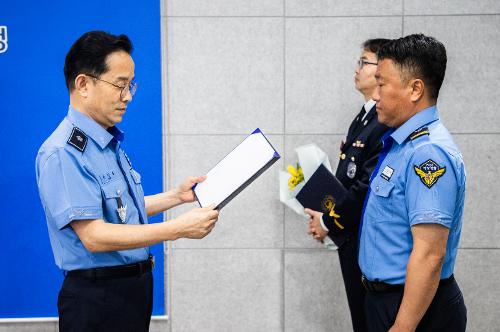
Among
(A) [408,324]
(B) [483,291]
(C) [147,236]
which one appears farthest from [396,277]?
(B) [483,291]

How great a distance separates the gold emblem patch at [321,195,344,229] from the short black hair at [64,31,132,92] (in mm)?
1231

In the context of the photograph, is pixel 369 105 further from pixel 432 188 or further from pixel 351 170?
pixel 432 188

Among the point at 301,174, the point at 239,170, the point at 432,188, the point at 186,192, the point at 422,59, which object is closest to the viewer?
the point at 432,188

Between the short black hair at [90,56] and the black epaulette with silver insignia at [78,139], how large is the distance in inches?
6.7

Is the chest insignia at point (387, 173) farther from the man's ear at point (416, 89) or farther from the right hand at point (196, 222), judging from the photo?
the right hand at point (196, 222)

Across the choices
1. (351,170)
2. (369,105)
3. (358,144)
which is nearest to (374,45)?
(369,105)

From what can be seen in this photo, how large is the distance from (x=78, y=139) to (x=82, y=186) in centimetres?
16

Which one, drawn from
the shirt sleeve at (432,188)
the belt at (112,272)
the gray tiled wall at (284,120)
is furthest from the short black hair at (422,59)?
the gray tiled wall at (284,120)

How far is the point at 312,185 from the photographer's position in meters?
2.47

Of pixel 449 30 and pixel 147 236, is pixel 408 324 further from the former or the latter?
pixel 449 30

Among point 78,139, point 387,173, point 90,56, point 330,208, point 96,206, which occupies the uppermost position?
point 90,56

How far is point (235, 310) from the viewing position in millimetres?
3072

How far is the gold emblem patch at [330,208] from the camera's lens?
7.96ft

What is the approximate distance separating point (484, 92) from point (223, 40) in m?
1.51
